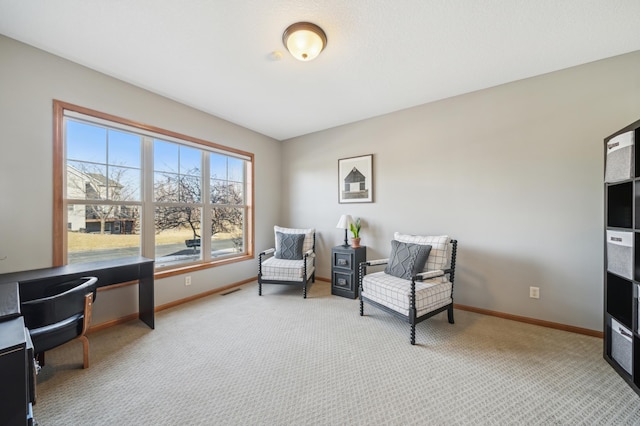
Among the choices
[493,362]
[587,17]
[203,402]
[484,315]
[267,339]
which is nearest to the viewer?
[203,402]

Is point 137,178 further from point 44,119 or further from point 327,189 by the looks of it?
point 327,189

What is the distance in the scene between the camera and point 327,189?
4.16m

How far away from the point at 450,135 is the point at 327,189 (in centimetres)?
198

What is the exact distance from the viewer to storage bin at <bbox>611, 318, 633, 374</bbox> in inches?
65.7

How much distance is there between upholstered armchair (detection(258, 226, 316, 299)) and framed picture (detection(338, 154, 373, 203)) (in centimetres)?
85

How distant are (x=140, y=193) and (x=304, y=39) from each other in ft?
8.35

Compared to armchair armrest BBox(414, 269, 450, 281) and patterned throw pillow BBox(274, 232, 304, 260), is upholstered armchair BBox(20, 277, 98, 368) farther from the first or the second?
armchair armrest BBox(414, 269, 450, 281)

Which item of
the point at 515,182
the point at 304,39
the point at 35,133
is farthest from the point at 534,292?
the point at 35,133

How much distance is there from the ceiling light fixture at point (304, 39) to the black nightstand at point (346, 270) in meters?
2.43

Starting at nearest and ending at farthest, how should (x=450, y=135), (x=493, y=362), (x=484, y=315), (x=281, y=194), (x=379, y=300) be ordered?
(x=493, y=362) < (x=379, y=300) < (x=484, y=315) < (x=450, y=135) < (x=281, y=194)

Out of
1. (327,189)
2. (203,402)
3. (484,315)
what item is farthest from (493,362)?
(327,189)

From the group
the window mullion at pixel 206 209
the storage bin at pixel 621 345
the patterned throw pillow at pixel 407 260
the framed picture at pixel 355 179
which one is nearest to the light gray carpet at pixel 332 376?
the storage bin at pixel 621 345

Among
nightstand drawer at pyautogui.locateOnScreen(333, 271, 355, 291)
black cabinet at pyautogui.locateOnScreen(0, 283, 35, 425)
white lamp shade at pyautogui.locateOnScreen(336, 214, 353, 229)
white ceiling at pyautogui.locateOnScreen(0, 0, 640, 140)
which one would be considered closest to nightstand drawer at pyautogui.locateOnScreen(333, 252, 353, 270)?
nightstand drawer at pyautogui.locateOnScreen(333, 271, 355, 291)

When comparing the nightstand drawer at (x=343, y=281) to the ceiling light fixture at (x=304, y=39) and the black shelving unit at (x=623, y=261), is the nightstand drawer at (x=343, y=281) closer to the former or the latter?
the black shelving unit at (x=623, y=261)
